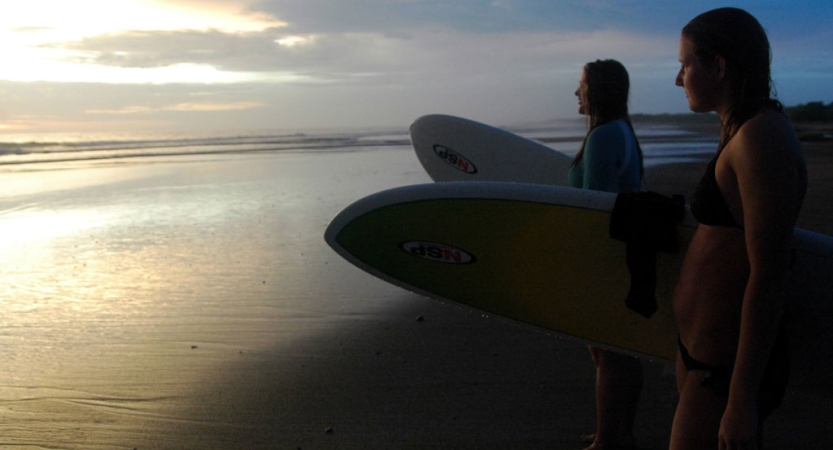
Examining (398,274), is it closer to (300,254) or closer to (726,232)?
(726,232)

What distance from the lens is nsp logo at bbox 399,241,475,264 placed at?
8.54ft

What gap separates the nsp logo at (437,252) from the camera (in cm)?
260

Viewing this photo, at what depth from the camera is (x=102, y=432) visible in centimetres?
281

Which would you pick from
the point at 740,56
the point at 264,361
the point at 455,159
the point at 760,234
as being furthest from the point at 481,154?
the point at 760,234

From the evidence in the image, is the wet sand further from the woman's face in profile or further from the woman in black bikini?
the woman's face in profile

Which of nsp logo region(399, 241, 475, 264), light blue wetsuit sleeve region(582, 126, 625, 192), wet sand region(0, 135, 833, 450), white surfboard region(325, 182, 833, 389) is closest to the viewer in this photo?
white surfboard region(325, 182, 833, 389)

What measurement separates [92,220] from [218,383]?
518cm

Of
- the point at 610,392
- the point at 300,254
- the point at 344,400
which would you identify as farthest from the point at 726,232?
the point at 300,254

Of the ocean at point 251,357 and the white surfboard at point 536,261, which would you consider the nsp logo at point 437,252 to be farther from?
the ocean at point 251,357

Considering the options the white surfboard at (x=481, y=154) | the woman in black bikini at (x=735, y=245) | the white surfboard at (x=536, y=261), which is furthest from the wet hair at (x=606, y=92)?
the white surfboard at (x=481, y=154)

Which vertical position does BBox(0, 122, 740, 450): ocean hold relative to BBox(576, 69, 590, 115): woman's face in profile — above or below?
below

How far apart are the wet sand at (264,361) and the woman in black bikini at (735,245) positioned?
774mm

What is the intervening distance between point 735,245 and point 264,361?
266 cm

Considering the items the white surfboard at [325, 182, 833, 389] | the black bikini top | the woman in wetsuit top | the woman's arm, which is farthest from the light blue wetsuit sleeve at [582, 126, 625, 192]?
the woman's arm
